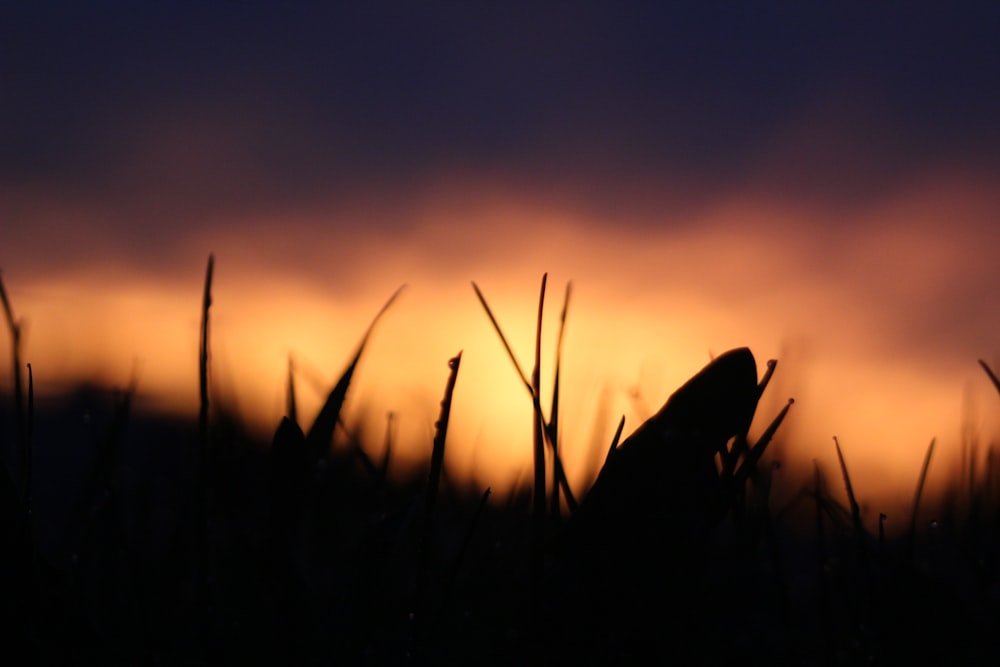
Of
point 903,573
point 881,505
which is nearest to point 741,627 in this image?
point 903,573

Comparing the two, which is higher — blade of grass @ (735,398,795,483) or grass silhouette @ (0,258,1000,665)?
blade of grass @ (735,398,795,483)

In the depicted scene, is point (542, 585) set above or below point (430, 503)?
below

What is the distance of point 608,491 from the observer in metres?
1.29

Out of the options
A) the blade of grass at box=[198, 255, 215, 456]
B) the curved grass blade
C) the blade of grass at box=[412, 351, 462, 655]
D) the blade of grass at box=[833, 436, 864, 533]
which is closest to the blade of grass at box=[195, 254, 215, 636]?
the blade of grass at box=[198, 255, 215, 456]

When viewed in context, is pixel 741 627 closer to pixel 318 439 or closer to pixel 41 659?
pixel 318 439

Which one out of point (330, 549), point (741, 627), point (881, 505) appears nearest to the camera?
point (741, 627)

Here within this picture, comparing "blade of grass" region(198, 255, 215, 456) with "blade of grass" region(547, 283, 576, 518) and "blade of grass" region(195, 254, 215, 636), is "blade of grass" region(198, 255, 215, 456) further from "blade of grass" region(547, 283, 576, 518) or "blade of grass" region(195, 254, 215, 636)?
"blade of grass" region(547, 283, 576, 518)

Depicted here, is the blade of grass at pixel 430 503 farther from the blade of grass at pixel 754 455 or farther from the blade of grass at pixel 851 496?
the blade of grass at pixel 851 496

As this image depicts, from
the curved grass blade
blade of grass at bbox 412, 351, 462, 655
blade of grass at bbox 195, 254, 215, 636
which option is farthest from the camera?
the curved grass blade

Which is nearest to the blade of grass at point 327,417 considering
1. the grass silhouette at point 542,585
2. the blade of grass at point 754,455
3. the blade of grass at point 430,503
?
the grass silhouette at point 542,585

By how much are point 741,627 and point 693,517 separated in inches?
12.4

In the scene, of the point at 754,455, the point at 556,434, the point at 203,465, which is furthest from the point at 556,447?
the point at 203,465

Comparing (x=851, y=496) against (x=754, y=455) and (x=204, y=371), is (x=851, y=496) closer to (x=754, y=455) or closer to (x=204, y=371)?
(x=754, y=455)

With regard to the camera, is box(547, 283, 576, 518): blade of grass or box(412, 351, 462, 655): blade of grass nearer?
box(412, 351, 462, 655): blade of grass
